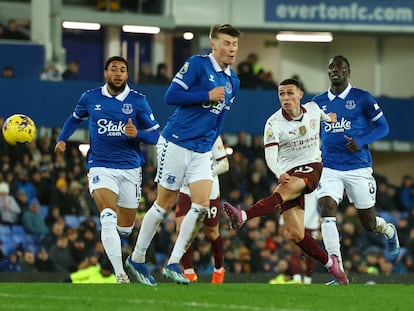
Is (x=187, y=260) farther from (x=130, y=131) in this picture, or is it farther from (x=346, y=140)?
(x=130, y=131)

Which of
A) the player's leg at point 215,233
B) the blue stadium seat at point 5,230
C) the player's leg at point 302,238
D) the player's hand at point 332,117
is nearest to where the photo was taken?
the player's leg at point 302,238

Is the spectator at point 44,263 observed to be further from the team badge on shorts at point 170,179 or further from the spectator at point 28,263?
the team badge on shorts at point 170,179

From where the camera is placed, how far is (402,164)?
1460 inches

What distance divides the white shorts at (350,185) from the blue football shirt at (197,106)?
8.53 feet

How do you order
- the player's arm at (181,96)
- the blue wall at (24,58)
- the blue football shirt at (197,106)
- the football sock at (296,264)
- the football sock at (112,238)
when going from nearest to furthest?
the player's arm at (181,96) < the blue football shirt at (197,106) < the football sock at (112,238) < the football sock at (296,264) < the blue wall at (24,58)

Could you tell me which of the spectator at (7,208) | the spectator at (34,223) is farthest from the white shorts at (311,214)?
the spectator at (7,208)

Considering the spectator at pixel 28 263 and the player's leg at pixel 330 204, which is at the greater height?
the player's leg at pixel 330 204

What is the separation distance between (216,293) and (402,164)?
929 inches

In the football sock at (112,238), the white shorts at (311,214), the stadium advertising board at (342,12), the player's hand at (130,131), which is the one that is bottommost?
the white shorts at (311,214)

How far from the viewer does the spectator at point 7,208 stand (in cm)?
2525

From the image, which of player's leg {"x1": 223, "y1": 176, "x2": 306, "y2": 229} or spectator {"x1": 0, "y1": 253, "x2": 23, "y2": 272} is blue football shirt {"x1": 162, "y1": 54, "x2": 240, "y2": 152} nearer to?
player's leg {"x1": 223, "y1": 176, "x2": 306, "y2": 229}

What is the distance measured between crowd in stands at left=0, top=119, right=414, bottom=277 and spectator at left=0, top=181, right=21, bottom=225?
0.02 m

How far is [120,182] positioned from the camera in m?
16.0

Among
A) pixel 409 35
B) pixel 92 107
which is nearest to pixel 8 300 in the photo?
pixel 92 107
